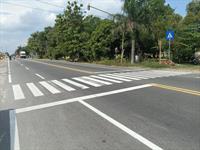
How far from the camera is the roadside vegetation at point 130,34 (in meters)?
42.5

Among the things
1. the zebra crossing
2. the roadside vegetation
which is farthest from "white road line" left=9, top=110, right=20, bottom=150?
the roadside vegetation

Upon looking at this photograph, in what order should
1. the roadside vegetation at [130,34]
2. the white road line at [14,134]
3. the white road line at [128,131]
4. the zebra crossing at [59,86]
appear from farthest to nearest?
the roadside vegetation at [130,34] → the zebra crossing at [59,86] → the white road line at [14,134] → the white road line at [128,131]

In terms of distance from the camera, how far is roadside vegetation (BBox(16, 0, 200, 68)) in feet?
139

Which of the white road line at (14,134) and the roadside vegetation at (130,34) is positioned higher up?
the roadside vegetation at (130,34)

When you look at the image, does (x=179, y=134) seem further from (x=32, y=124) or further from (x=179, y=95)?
(x=179, y=95)

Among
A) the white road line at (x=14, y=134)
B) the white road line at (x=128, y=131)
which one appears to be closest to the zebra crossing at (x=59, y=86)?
the white road line at (x=14, y=134)

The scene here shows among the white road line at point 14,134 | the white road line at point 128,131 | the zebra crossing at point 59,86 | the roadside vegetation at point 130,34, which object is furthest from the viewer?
the roadside vegetation at point 130,34

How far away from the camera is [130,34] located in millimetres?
44500

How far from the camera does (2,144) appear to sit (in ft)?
21.6

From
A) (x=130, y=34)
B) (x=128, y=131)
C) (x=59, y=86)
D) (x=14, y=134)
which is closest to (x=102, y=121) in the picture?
(x=128, y=131)

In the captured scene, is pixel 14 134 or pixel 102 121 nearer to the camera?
pixel 14 134

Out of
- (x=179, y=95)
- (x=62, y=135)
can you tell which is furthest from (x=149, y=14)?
(x=62, y=135)

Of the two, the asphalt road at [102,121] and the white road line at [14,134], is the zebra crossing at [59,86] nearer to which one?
the asphalt road at [102,121]

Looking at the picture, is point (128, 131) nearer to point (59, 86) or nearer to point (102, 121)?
point (102, 121)
